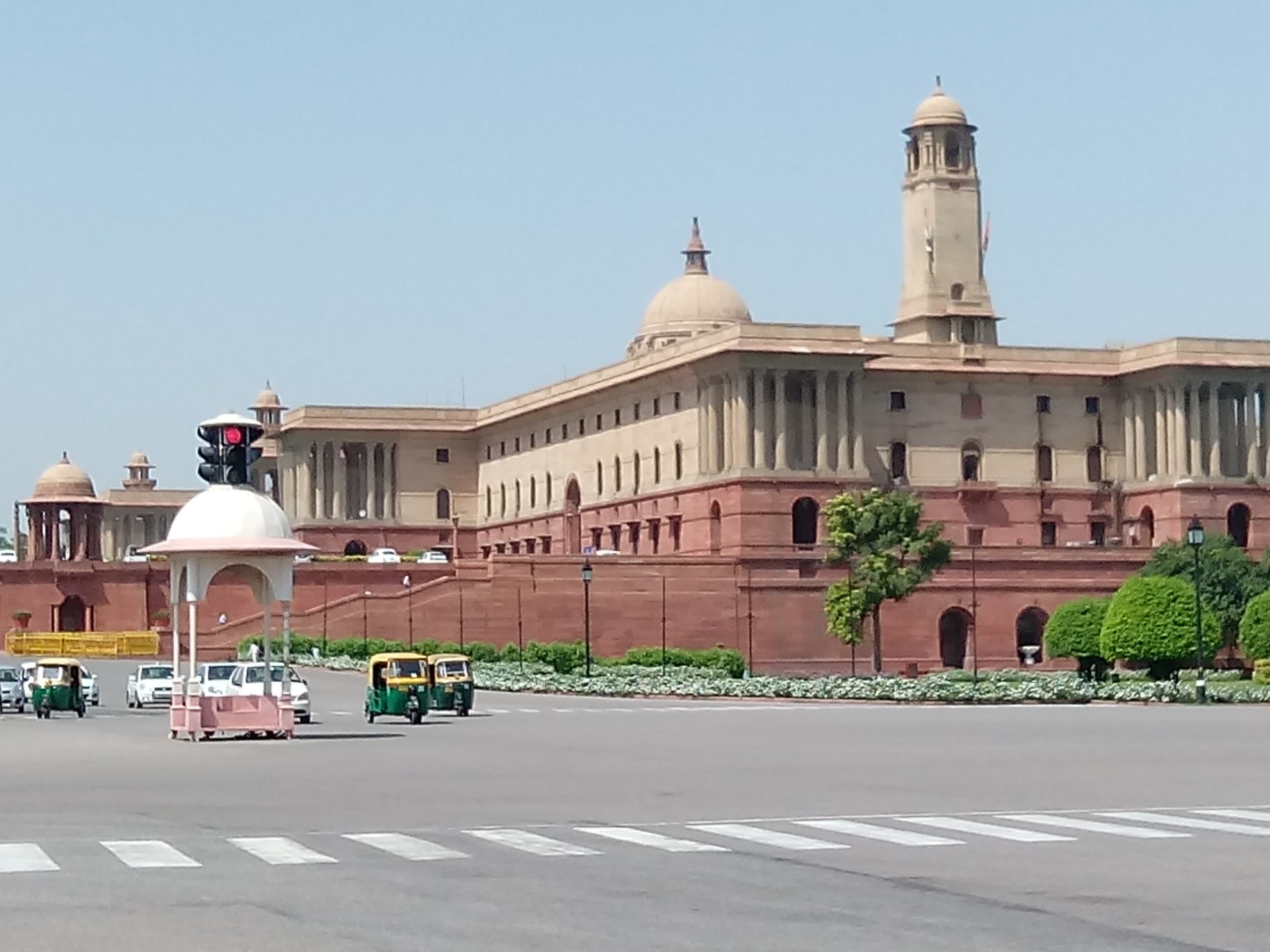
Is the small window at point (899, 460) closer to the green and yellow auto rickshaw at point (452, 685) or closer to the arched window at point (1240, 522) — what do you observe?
the arched window at point (1240, 522)

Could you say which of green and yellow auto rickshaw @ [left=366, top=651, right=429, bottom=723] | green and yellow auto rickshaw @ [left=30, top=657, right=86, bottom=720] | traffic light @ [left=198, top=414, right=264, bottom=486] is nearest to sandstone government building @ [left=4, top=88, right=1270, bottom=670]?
green and yellow auto rickshaw @ [left=30, top=657, right=86, bottom=720]

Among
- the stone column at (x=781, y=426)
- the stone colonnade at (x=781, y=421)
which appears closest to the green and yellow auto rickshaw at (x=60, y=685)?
the stone colonnade at (x=781, y=421)

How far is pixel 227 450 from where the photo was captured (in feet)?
123

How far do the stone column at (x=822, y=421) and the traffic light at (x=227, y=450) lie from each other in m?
A: 58.5

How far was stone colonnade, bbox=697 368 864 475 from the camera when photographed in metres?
95.4

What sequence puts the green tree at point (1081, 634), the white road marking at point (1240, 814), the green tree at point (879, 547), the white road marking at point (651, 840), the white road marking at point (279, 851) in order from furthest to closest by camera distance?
the green tree at point (879, 547), the green tree at point (1081, 634), the white road marking at point (1240, 814), the white road marking at point (651, 840), the white road marking at point (279, 851)

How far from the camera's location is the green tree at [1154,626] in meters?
72.5

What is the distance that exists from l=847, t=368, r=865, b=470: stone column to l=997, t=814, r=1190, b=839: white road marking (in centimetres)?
7618

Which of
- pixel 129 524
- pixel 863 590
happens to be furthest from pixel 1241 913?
pixel 129 524

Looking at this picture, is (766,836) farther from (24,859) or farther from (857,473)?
(857,473)

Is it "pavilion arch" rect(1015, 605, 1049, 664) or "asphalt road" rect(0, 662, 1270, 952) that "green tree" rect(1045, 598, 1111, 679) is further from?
"asphalt road" rect(0, 662, 1270, 952)

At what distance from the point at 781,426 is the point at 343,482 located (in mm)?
37094

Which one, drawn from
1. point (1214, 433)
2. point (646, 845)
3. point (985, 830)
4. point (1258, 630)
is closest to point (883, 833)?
point (985, 830)

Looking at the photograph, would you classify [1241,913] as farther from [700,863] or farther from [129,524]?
[129,524]
